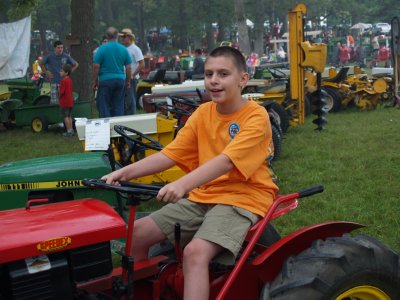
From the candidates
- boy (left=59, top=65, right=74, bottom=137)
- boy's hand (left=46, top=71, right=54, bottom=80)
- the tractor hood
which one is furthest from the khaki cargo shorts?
boy's hand (left=46, top=71, right=54, bottom=80)

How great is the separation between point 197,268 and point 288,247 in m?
0.51

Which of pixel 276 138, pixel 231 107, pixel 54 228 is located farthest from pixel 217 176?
pixel 276 138

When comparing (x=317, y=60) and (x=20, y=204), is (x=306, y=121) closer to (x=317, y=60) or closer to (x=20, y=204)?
(x=317, y=60)

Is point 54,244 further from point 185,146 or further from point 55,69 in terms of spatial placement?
point 55,69

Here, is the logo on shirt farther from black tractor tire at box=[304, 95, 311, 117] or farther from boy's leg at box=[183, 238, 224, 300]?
black tractor tire at box=[304, 95, 311, 117]

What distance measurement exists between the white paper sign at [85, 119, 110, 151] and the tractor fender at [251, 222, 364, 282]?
2.57 meters

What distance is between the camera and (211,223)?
2.78 metres

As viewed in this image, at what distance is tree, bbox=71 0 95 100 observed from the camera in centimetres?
1285

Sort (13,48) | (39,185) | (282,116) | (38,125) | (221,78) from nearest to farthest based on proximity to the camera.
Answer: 1. (221,78)
2. (39,185)
3. (282,116)
4. (38,125)
5. (13,48)

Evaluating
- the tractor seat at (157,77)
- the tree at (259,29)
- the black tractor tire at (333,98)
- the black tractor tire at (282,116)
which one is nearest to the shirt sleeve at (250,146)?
the black tractor tire at (282,116)

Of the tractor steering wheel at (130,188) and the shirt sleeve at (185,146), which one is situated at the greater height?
the shirt sleeve at (185,146)

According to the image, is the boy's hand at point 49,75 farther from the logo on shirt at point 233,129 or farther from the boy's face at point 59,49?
the logo on shirt at point 233,129

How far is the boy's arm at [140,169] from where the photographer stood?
113 inches

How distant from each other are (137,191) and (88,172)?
1.76 meters
